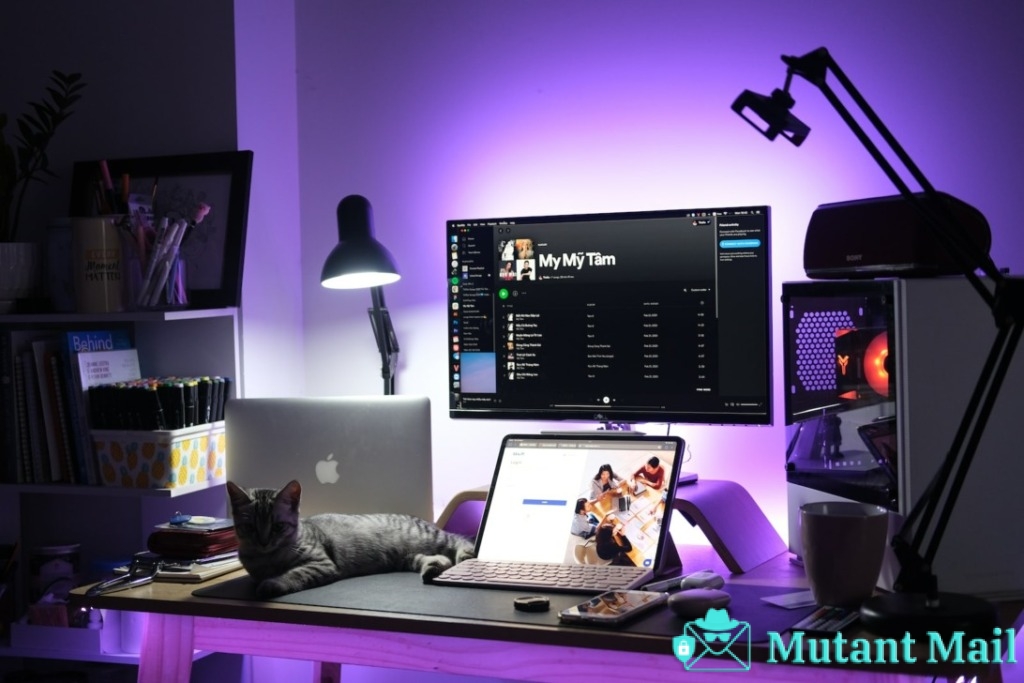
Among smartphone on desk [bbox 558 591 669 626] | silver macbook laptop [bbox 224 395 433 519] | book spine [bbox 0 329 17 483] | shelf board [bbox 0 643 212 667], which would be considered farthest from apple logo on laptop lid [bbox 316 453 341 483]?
book spine [bbox 0 329 17 483]

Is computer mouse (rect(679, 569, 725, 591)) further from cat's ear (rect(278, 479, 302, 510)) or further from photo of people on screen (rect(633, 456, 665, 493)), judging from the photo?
cat's ear (rect(278, 479, 302, 510))

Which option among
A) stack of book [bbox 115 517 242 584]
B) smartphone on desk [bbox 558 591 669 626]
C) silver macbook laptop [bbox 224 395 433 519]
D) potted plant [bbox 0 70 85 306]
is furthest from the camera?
potted plant [bbox 0 70 85 306]

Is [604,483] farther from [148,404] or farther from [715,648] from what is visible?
[148,404]

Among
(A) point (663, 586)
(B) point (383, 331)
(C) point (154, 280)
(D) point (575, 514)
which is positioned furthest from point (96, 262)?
(A) point (663, 586)

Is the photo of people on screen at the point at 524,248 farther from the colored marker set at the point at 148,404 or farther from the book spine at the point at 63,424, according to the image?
the book spine at the point at 63,424

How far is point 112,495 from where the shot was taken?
2.33 metres

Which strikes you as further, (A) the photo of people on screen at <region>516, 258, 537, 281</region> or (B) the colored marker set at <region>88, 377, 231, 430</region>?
(B) the colored marker set at <region>88, 377, 231, 430</region>

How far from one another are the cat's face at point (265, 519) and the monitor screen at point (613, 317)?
1.42 feet

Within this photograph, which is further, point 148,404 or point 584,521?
point 148,404

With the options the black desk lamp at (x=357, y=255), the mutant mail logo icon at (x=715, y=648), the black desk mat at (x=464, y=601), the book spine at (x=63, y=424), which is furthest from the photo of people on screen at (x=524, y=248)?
the book spine at (x=63, y=424)

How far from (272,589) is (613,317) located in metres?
0.74

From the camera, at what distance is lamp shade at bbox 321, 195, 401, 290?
2152mm

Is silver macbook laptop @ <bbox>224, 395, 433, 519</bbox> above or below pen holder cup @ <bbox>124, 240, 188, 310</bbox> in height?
below

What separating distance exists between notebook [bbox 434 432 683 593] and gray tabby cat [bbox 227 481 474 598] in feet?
0.25
